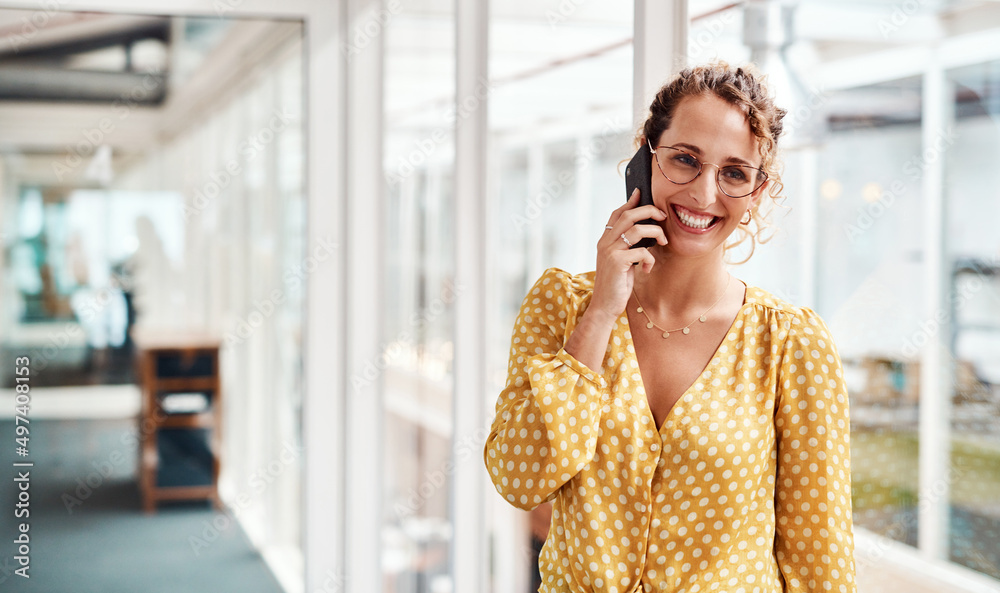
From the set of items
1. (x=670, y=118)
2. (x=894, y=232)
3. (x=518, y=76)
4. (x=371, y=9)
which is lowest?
(x=894, y=232)

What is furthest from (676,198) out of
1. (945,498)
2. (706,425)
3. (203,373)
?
(203,373)

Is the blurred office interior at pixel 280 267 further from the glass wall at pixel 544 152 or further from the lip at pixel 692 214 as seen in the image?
the lip at pixel 692 214

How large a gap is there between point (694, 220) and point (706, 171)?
0.07 meters

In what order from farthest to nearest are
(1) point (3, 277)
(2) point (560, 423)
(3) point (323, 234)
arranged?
(3) point (323, 234) → (1) point (3, 277) → (2) point (560, 423)

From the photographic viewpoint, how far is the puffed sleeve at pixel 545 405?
51.3 inches

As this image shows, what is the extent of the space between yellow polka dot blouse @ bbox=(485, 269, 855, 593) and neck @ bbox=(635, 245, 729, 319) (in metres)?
0.06

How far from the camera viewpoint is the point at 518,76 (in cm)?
283

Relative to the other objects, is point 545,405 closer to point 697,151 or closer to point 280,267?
point 697,151

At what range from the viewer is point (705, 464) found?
1299mm

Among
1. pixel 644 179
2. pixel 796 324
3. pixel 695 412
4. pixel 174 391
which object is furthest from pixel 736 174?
pixel 174 391

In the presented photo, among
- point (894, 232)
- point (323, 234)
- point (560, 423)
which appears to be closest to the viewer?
point (560, 423)

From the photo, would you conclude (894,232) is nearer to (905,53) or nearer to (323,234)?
(905,53)

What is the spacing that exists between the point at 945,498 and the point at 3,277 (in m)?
3.18

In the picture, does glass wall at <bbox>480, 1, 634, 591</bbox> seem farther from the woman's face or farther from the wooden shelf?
the wooden shelf
